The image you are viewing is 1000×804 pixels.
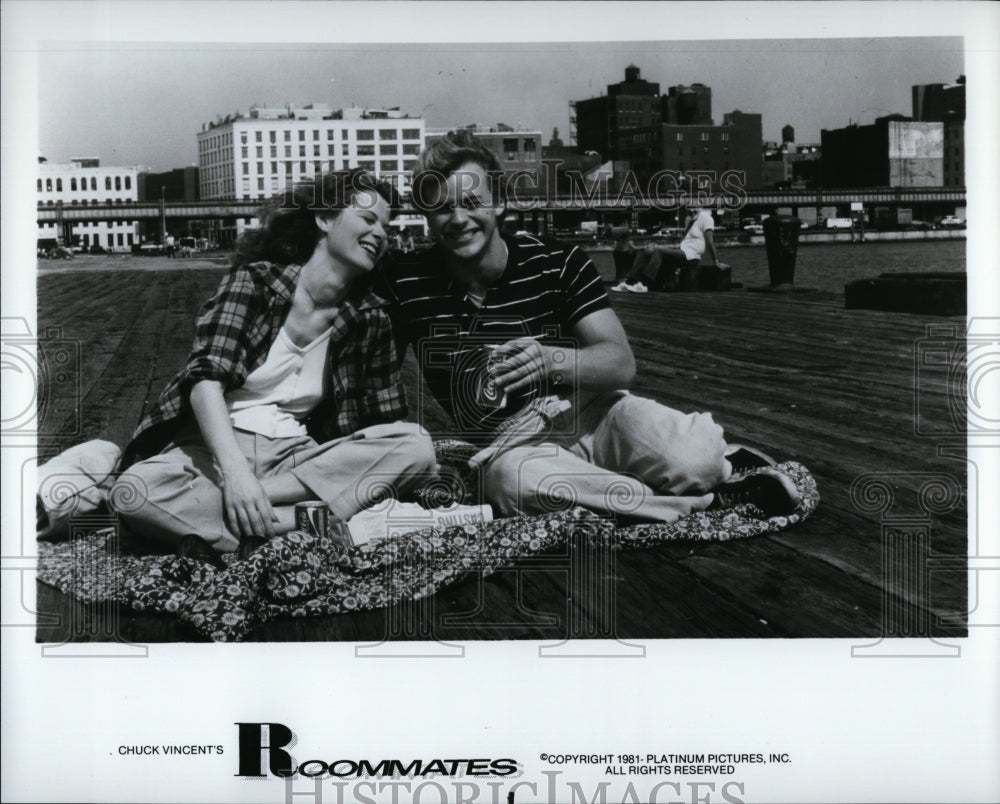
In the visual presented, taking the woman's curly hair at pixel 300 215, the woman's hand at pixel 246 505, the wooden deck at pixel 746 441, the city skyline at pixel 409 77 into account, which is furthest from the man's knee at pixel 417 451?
the city skyline at pixel 409 77

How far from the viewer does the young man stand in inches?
192

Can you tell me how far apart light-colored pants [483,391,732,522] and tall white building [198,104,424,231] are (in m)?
1.09

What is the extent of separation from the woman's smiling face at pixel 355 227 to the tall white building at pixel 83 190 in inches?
31.0

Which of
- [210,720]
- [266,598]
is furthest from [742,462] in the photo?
[210,720]

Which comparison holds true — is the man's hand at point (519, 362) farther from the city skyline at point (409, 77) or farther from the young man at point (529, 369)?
the city skyline at point (409, 77)

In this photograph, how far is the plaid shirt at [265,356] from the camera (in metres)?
4.74

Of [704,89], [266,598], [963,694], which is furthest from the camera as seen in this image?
[704,89]

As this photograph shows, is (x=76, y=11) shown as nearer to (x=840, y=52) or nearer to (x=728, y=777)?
(x=840, y=52)

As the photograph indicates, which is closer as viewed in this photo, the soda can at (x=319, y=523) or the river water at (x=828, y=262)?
the soda can at (x=319, y=523)

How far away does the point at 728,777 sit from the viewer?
15.5ft

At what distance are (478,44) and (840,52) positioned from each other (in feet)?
4.52

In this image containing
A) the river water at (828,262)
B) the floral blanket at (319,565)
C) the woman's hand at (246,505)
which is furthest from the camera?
the river water at (828,262)

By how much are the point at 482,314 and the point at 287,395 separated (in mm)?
771

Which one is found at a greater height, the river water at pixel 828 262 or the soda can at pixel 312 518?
the river water at pixel 828 262
